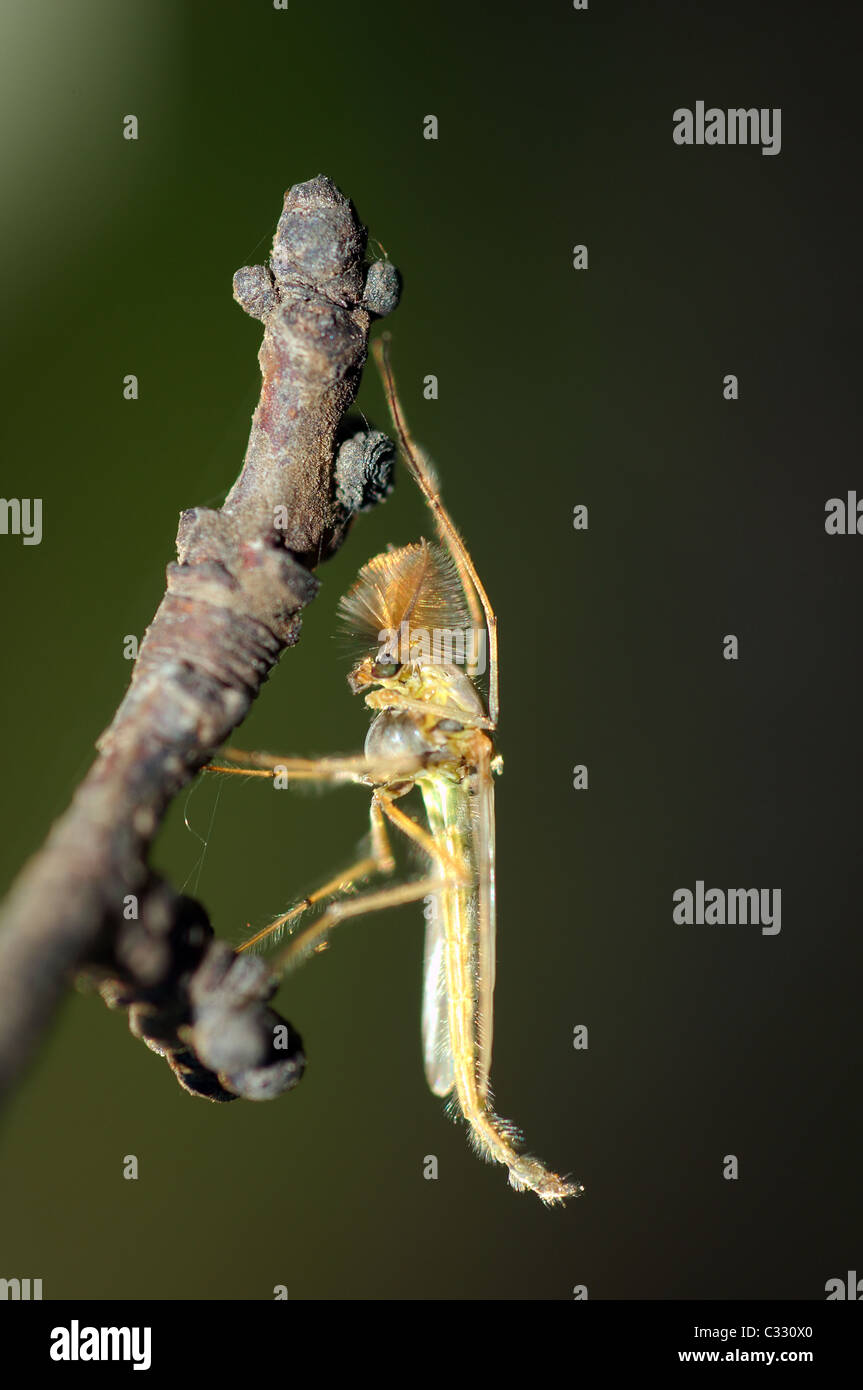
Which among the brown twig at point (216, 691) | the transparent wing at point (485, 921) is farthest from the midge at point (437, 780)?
the brown twig at point (216, 691)

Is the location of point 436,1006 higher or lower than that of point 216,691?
lower

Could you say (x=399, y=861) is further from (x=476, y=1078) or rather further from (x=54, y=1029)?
(x=54, y=1029)

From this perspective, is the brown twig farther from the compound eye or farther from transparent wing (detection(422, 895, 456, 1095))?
transparent wing (detection(422, 895, 456, 1095))

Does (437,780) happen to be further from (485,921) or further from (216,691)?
(216,691)

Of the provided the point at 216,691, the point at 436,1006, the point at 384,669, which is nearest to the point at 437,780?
the point at 384,669

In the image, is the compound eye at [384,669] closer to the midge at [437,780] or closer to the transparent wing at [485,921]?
the midge at [437,780]

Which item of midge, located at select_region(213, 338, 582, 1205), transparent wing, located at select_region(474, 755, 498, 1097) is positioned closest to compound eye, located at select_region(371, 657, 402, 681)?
midge, located at select_region(213, 338, 582, 1205)
